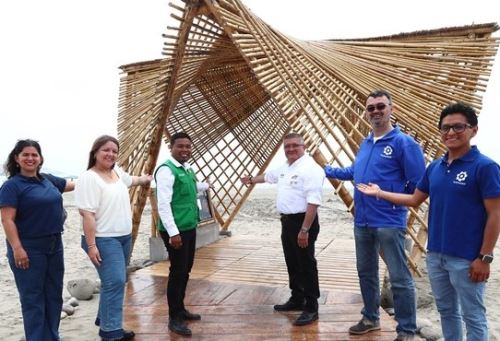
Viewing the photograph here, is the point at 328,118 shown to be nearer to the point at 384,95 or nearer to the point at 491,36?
the point at 384,95

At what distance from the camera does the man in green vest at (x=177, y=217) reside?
2.47 metres

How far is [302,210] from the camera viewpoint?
267 centimetres

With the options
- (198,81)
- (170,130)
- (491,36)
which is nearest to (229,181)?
(170,130)

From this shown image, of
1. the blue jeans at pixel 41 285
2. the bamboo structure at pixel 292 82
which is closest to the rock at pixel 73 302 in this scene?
the bamboo structure at pixel 292 82

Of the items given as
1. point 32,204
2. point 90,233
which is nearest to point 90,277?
point 32,204

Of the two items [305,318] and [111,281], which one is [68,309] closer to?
[111,281]

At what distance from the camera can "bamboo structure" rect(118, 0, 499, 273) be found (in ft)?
11.9

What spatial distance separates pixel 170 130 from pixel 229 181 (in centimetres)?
121

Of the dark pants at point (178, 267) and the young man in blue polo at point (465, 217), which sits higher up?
the young man in blue polo at point (465, 217)

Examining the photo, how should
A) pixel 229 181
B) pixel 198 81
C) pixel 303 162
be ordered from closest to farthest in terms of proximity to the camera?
pixel 303 162
pixel 198 81
pixel 229 181

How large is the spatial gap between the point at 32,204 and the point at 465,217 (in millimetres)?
1970

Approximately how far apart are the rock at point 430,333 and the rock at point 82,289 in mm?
2594

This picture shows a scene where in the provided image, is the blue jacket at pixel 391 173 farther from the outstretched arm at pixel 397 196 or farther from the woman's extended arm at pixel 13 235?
the woman's extended arm at pixel 13 235

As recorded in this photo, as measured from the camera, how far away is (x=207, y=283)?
3.56 m
